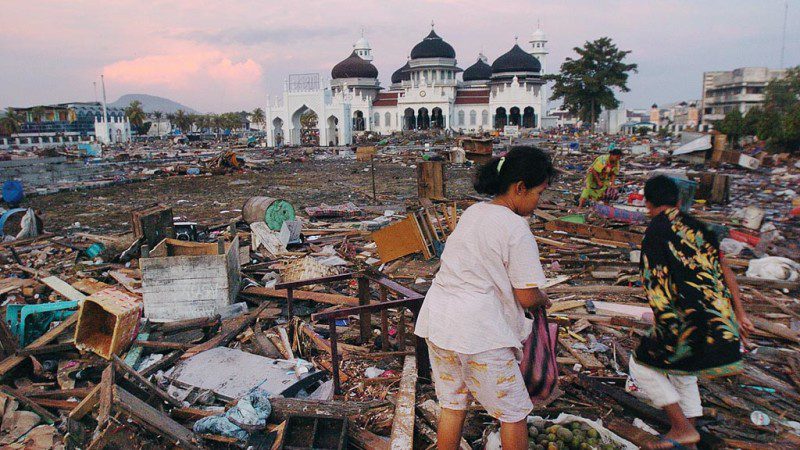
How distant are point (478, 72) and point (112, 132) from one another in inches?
2052

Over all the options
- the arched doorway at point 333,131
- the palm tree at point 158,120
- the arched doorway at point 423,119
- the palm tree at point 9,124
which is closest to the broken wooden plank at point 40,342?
the arched doorway at point 333,131

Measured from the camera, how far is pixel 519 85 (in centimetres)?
6041

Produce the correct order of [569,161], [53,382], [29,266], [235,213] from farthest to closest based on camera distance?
[569,161] < [235,213] < [29,266] < [53,382]

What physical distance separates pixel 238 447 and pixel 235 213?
34.7 feet

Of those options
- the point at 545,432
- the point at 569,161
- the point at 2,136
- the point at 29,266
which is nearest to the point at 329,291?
the point at 545,432

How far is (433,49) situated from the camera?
6344 centimetres

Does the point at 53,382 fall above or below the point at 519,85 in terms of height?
below

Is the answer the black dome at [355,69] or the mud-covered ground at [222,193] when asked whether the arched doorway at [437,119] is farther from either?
the mud-covered ground at [222,193]

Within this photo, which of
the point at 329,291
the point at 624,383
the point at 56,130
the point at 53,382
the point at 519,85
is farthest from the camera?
the point at 56,130

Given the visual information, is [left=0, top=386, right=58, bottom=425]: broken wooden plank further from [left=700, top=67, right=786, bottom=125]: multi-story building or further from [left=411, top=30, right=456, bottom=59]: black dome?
[left=411, top=30, right=456, bottom=59]: black dome

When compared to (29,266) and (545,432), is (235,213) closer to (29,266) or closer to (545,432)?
(29,266)

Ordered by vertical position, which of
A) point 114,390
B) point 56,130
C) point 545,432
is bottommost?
point 545,432

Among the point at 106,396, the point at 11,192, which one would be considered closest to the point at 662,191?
the point at 106,396

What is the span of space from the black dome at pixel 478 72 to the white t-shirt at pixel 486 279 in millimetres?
71444
